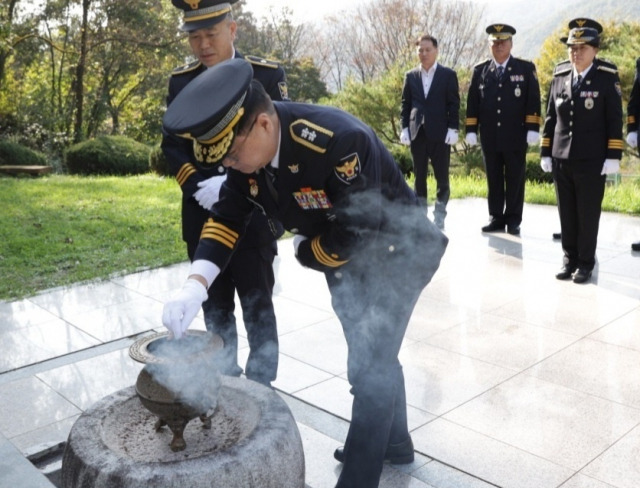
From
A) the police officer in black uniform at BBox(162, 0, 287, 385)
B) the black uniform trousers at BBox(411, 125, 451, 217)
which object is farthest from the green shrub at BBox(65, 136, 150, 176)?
Answer: the police officer in black uniform at BBox(162, 0, 287, 385)

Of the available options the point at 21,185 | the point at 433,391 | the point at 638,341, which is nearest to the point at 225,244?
the point at 433,391

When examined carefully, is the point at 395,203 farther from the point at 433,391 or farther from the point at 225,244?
the point at 433,391

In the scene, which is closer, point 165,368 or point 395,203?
point 165,368

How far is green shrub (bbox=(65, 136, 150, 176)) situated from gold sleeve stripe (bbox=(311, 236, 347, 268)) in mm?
13424

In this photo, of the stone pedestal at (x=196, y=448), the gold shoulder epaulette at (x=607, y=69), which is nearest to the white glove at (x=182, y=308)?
the stone pedestal at (x=196, y=448)

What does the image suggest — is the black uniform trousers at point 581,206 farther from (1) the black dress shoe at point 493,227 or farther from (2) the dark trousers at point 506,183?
(1) the black dress shoe at point 493,227

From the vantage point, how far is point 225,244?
2.69 m

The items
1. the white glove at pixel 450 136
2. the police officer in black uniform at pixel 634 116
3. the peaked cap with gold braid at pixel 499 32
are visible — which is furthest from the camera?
the white glove at pixel 450 136

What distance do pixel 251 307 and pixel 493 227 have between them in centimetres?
469

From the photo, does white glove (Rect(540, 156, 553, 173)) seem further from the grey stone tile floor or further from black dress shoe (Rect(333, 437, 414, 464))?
black dress shoe (Rect(333, 437, 414, 464))

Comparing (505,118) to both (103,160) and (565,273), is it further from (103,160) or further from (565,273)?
(103,160)

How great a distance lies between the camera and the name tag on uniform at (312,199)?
2408 millimetres

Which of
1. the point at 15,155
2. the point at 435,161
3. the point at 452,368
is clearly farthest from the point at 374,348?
the point at 15,155

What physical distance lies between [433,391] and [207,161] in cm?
215
